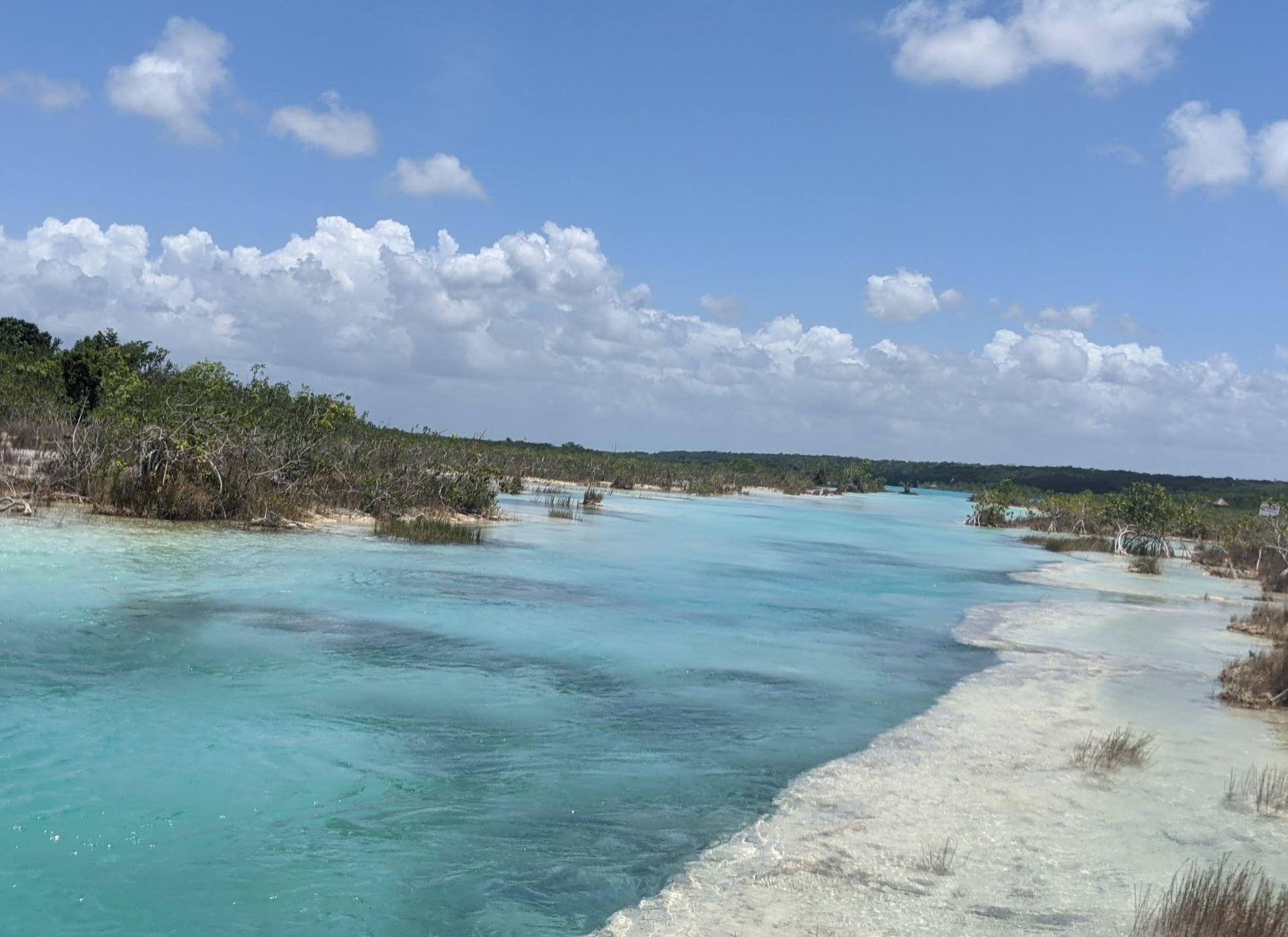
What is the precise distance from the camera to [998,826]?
693cm

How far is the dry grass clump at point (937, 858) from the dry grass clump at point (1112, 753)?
2.61 m

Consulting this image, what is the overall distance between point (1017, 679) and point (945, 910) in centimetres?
749

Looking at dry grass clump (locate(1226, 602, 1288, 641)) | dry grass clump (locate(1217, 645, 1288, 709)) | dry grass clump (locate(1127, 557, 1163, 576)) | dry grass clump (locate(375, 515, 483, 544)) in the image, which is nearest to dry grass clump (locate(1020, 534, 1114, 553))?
dry grass clump (locate(1127, 557, 1163, 576))

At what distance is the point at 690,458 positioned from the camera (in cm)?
16050

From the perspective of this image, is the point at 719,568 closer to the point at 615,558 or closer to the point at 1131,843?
the point at 615,558

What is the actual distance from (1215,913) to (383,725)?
6.08 m

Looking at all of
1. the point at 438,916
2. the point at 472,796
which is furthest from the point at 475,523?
the point at 438,916

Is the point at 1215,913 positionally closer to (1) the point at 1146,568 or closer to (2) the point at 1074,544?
(1) the point at 1146,568

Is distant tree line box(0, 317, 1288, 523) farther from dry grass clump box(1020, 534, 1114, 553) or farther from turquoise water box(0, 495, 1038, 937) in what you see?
dry grass clump box(1020, 534, 1114, 553)

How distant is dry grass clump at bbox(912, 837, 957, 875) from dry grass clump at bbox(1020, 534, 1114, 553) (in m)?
35.0

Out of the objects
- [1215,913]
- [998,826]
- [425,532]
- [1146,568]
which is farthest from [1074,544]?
[1215,913]

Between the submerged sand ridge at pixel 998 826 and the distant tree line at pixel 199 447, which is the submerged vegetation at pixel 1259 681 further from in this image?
the distant tree line at pixel 199 447

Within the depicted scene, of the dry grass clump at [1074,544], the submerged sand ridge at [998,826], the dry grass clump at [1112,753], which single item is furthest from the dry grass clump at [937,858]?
the dry grass clump at [1074,544]

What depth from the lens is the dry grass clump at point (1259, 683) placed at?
1141cm
